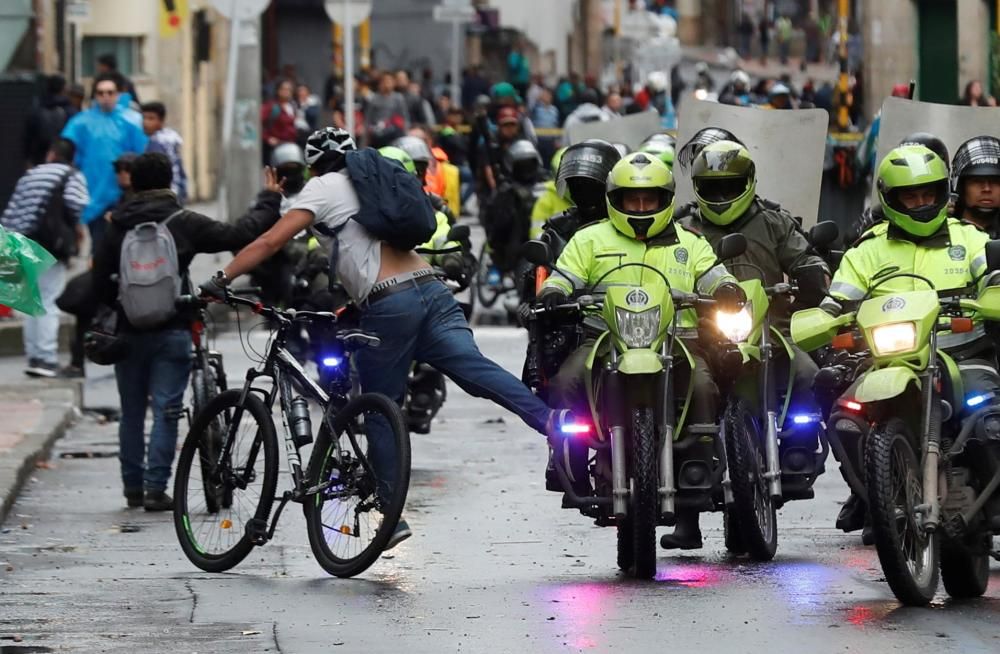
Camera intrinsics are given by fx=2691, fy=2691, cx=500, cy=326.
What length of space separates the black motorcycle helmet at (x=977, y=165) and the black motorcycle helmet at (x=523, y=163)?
35.1ft

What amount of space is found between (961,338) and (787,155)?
3655mm

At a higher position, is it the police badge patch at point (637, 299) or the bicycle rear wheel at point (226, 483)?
→ the police badge patch at point (637, 299)

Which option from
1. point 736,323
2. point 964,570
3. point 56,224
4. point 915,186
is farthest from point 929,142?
point 56,224

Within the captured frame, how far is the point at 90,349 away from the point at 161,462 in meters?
0.63

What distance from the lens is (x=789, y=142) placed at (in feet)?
42.0

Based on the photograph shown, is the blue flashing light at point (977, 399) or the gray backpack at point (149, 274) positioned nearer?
the blue flashing light at point (977, 399)

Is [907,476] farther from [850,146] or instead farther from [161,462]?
[850,146]

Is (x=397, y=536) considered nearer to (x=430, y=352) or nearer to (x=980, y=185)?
(x=430, y=352)

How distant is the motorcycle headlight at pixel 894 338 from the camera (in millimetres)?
8766

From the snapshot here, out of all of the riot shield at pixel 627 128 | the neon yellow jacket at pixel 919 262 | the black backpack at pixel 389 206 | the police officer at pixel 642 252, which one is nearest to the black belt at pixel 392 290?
the black backpack at pixel 389 206

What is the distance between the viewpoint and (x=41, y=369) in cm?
1808

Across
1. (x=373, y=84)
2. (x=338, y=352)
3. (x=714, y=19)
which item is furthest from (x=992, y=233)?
(x=714, y=19)

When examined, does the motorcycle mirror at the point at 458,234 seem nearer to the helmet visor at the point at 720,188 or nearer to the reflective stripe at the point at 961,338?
the helmet visor at the point at 720,188

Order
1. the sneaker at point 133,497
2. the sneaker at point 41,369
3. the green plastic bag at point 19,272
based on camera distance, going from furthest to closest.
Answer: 1. the sneaker at point 41,369
2. the sneaker at point 133,497
3. the green plastic bag at point 19,272
